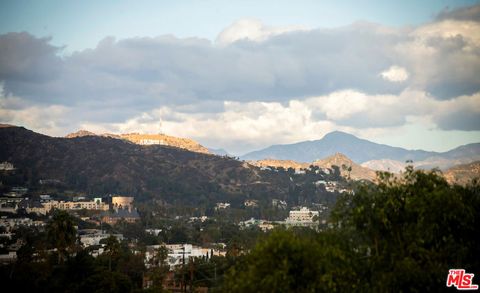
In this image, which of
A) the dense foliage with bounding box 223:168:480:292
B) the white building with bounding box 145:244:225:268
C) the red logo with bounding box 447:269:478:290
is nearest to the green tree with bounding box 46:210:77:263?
the white building with bounding box 145:244:225:268

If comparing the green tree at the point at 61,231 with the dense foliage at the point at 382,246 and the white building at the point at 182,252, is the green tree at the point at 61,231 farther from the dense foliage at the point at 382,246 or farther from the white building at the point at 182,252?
the dense foliage at the point at 382,246

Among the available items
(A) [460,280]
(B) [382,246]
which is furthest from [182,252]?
(A) [460,280]

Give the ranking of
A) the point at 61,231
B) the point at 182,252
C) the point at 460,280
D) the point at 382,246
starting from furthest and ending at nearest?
the point at 182,252 < the point at 61,231 < the point at 382,246 < the point at 460,280

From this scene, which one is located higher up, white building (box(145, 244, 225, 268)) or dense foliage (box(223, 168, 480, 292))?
dense foliage (box(223, 168, 480, 292))

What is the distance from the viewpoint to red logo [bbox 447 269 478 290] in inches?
1316

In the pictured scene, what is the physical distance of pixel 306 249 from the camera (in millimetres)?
34625

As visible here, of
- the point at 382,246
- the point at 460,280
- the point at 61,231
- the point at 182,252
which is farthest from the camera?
the point at 182,252

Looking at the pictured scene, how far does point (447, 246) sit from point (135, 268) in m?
63.8

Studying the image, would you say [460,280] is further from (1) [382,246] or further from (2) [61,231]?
(2) [61,231]

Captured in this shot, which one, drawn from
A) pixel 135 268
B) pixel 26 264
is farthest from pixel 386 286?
pixel 135 268

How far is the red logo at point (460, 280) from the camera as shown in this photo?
110ft

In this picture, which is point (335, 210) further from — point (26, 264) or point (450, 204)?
point (26, 264)

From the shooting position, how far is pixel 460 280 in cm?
3366

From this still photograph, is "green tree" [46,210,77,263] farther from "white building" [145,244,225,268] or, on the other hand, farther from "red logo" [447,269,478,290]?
"red logo" [447,269,478,290]
